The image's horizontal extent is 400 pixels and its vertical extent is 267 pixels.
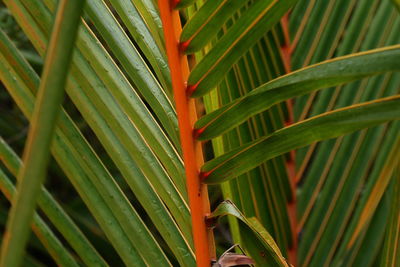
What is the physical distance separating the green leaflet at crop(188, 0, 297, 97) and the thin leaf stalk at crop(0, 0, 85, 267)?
248 mm

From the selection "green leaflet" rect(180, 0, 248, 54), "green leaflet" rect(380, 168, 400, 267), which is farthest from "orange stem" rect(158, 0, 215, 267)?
"green leaflet" rect(380, 168, 400, 267)

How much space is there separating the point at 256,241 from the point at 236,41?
0.14m

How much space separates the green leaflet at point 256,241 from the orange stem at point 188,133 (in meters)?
0.02

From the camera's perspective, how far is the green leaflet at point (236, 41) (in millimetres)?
474

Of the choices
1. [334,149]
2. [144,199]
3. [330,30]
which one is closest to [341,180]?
[334,149]

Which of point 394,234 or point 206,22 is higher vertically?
→ point 206,22

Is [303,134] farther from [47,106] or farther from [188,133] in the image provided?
[47,106]

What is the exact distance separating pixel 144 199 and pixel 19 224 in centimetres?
34

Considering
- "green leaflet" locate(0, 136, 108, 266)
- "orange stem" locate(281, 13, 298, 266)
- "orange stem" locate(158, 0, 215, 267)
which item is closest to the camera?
"orange stem" locate(158, 0, 215, 267)

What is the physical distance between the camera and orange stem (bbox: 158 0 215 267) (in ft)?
1.66

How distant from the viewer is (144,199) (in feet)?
1.94

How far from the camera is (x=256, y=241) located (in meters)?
0.49

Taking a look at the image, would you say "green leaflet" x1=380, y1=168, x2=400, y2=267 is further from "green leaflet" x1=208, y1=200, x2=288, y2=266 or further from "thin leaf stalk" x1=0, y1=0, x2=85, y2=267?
"thin leaf stalk" x1=0, y1=0, x2=85, y2=267

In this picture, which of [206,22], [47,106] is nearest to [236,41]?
[206,22]
